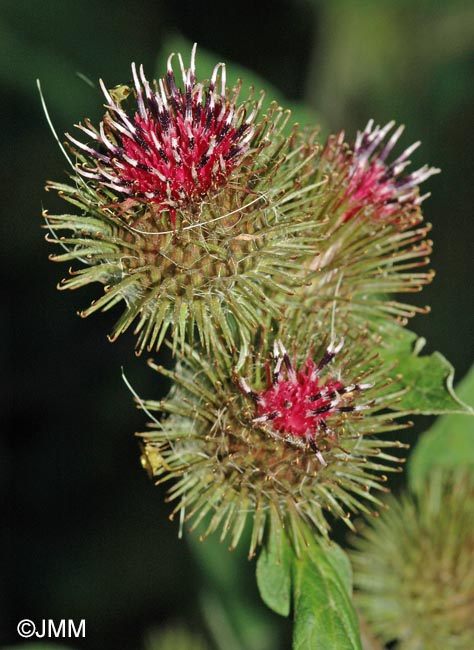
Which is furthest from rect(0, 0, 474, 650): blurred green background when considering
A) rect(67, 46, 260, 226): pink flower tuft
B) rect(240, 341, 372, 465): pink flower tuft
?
rect(67, 46, 260, 226): pink flower tuft

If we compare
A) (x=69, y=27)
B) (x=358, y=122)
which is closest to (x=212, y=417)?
(x=358, y=122)

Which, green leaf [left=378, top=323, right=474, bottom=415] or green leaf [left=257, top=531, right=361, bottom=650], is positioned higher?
green leaf [left=378, top=323, right=474, bottom=415]

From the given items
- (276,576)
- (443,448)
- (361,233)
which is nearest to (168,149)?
(361,233)

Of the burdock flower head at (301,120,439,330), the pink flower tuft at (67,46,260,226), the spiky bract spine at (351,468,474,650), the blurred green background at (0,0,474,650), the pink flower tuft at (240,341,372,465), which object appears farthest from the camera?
the blurred green background at (0,0,474,650)

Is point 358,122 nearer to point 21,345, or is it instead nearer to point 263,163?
point 21,345

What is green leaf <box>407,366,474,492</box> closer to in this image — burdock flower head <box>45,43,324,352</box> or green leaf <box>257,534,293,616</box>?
green leaf <box>257,534,293,616</box>

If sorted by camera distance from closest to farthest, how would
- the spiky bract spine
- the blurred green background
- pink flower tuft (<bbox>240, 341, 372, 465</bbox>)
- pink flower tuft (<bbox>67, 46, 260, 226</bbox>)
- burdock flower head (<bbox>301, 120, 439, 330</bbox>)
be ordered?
pink flower tuft (<bbox>67, 46, 260, 226</bbox>)
pink flower tuft (<bbox>240, 341, 372, 465</bbox>)
burdock flower head (<bbox>301, 120, 439, 330</bbox>)
the spiky bract spine
the blurred green background

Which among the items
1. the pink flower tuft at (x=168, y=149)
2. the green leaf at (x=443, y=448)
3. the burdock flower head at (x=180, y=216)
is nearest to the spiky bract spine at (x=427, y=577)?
the green leaf at (x=443, y=448)
